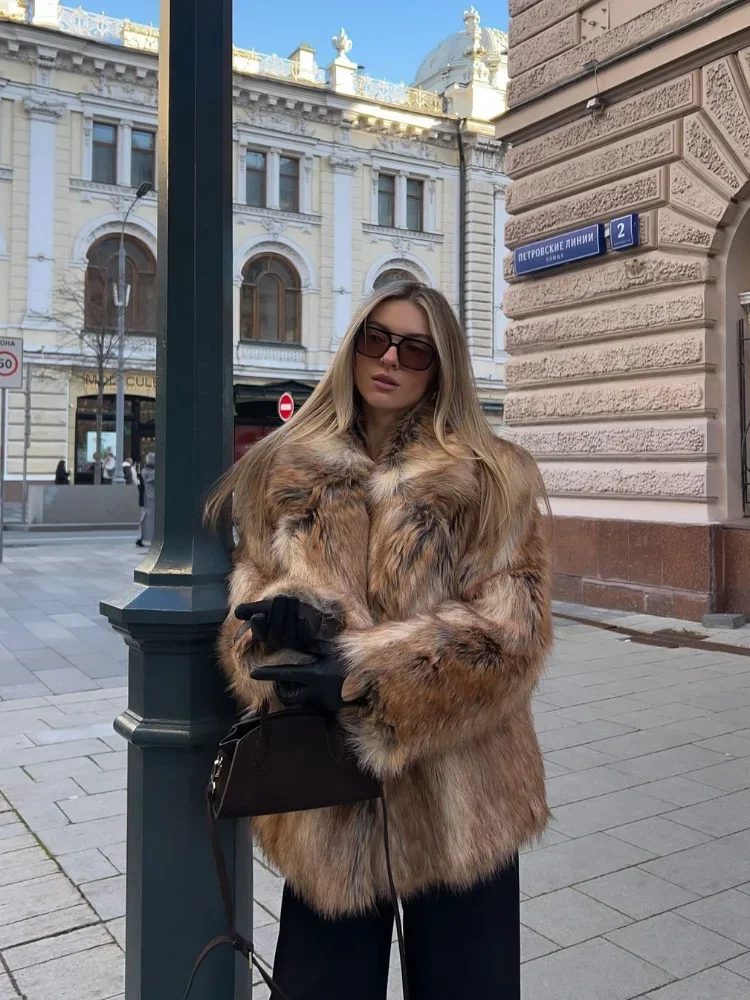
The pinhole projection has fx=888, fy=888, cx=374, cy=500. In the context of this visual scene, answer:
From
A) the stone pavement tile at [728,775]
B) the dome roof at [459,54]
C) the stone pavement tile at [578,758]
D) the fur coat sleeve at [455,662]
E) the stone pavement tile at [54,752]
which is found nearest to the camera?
the fur coat sleeve at [455,662]

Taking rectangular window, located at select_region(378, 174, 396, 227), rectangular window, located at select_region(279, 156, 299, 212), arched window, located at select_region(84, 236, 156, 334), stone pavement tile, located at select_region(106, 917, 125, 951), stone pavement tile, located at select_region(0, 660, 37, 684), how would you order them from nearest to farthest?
stone pavement tile, located at select_region(106, 917, 125, 951) < stone pavement tile, located at select_region(0, 660, 37, 684) < arched window, located at select_region(84, 236, 156, 334) < rectangular window, located at select_region(279, 156, 299, 212) < rectangular window, located at select_region(378, 174, 396, 227)

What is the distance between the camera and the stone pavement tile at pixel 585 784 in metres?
4.04

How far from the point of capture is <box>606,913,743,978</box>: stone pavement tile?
2697mm

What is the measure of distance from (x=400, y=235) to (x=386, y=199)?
4.90 ft

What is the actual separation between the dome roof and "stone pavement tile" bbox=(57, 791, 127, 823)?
36.7 m

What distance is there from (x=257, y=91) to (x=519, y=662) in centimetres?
3147

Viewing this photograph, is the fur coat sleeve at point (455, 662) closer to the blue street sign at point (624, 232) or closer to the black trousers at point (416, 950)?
the black trousers at point (416, 950)

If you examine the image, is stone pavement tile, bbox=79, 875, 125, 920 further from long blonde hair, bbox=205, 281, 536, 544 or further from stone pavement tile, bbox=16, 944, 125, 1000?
long blonde hair, bbox=205, 281, 536, 544

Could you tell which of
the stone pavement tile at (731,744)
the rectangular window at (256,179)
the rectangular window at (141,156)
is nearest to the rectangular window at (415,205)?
the rectangular window at (256,179)

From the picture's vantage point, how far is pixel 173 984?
191 centimetres

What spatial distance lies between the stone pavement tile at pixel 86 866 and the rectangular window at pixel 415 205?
31.9 metres

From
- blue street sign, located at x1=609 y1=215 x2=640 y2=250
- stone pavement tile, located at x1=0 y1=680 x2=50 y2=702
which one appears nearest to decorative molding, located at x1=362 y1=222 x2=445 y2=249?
blue street sign, located at x1=609 y1=215 x2=640 y2=250

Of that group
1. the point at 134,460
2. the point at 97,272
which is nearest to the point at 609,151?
the point at 97,272

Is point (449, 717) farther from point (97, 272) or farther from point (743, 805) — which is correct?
point (97, 272)
